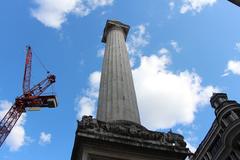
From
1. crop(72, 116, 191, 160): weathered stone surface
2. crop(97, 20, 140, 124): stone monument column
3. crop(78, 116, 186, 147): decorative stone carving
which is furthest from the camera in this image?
crop(97, 20, 140, 124): stone monument column

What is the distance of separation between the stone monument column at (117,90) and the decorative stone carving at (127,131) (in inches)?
52.0

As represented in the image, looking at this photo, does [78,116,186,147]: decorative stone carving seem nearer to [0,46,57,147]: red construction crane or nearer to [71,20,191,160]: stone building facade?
[71,20,191,160]: stone building facade

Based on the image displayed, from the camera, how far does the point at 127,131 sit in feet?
47.9

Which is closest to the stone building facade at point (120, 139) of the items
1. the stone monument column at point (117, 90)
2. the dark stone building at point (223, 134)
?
the stone monument column at point (117, 90)

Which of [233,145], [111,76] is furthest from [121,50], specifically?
[233,145]

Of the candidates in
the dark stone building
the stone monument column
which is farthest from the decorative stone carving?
the dark stone building

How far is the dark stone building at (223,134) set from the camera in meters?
46.2

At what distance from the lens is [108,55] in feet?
72.2

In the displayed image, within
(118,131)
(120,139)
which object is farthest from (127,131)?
(120,139)

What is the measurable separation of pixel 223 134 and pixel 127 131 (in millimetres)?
35953

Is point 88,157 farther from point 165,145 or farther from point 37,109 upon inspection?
point 37,109

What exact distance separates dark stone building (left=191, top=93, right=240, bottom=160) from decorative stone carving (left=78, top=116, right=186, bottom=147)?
1272 inches

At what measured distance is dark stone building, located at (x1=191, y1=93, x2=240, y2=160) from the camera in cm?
4625

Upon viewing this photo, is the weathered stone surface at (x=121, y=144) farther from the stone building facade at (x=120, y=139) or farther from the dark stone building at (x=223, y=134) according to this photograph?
the dark stone building at (x=223, y=134)
